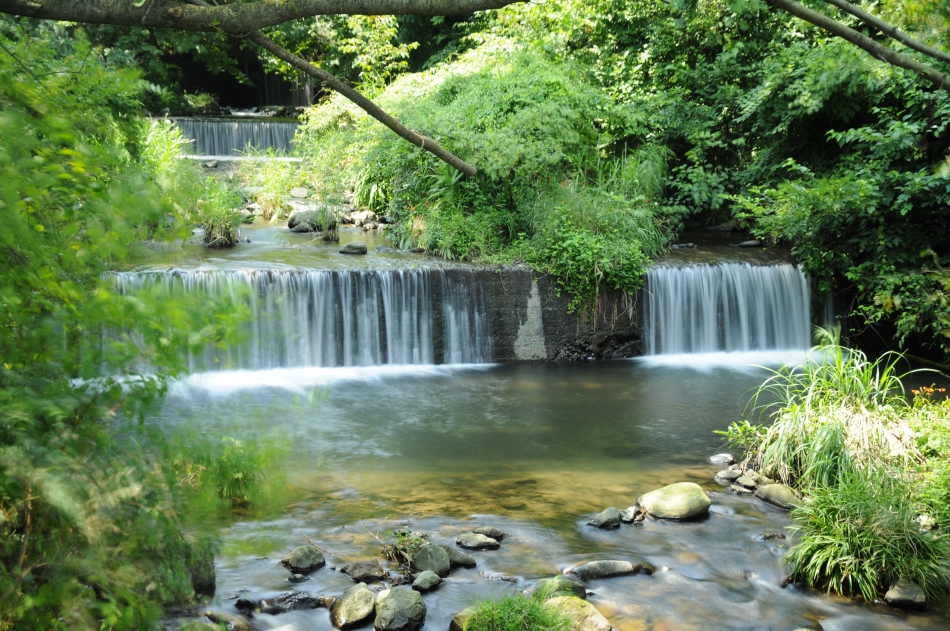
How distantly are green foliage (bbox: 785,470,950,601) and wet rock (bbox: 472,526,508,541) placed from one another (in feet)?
5.95

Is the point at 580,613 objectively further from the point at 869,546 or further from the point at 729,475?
the point at 729,475

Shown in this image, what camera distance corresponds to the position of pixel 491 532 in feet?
18.3

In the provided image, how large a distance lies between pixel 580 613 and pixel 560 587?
1.07 feet

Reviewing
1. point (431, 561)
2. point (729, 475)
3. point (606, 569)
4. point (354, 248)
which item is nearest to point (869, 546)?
point (606, 569)

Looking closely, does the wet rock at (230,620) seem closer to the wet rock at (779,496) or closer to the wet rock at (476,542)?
the wet rock at (476,542)

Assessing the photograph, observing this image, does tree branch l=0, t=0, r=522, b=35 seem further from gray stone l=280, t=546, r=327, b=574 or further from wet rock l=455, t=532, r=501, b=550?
wet rock l=455, t=532, r=501, b=550

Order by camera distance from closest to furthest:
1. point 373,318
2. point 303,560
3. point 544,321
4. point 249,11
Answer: point 249,11, point 303,560, point 373,318, point 544,321

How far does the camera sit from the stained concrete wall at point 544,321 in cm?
1030

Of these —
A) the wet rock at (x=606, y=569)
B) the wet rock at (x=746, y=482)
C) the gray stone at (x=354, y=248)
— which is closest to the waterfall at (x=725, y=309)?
the gray stone at (x=354, y=248)

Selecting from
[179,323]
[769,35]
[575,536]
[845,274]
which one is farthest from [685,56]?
[179,323]

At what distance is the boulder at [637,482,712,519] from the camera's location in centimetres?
598

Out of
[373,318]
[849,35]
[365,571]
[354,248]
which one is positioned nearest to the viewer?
[849,35]

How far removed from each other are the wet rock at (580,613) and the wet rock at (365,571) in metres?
1.03

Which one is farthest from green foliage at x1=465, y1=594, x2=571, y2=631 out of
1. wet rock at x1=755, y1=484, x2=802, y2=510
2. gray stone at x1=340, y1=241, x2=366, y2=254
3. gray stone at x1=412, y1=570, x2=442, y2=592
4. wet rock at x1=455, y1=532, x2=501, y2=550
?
gray stone at x1=340, y1=241, x2=366, y2=254
